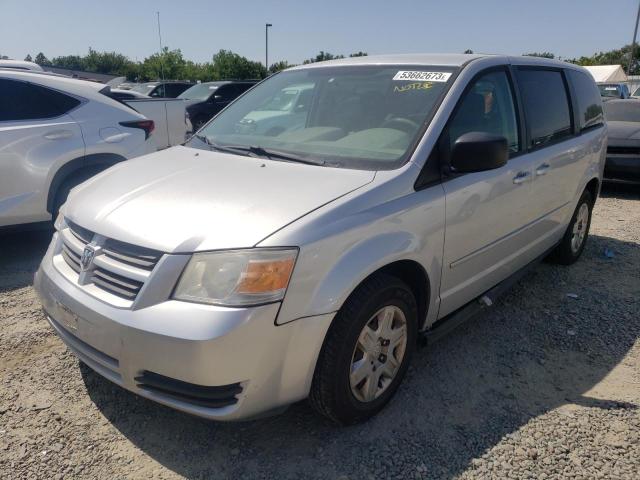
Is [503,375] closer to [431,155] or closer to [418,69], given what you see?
[431,155]

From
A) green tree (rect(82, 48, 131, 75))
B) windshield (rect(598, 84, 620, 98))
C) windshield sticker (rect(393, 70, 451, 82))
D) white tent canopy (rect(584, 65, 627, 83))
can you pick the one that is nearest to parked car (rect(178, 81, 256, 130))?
windshield sticker (rect(393, 70, 451, 82))

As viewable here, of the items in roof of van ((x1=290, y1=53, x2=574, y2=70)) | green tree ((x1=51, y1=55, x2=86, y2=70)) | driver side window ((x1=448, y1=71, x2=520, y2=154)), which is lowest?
green tree ((x1=51, y1=55, x2=86, y2=70))

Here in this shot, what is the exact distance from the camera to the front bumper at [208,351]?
2090mm

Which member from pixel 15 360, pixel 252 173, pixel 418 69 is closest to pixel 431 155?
pixel 418 69

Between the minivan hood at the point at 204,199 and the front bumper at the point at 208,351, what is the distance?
0.96 feet

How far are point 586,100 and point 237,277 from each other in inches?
161

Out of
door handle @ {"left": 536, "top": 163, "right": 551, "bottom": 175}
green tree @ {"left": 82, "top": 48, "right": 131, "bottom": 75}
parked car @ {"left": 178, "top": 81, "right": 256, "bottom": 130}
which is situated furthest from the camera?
green tree @ {"left": 82, "top": 48, "right": 131, "bottom": 75}

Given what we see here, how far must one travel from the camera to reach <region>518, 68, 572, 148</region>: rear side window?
3.82 m

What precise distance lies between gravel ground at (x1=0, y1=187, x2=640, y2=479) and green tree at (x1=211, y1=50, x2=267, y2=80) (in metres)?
48.4

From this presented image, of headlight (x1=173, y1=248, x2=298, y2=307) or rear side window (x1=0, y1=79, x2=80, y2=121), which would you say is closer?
headlight (x1=173, y1=248, x2=298, y2=307)

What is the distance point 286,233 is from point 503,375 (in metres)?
1.81

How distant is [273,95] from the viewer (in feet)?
12.6

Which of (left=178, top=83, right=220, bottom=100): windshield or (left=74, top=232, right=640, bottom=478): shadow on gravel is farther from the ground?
(left=178, top=83, right=220, bottom=100): windshield

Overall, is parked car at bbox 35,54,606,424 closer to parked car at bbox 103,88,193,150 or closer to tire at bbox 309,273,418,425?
tire at bbox 309,273,418,425
